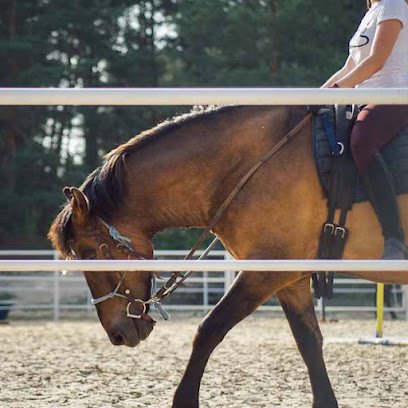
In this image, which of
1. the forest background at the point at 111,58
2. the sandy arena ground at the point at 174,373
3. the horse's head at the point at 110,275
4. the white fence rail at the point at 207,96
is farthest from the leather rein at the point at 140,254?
the forest background at the point at 111,58

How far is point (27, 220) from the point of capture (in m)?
26.6

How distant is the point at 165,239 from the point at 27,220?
4.72 m

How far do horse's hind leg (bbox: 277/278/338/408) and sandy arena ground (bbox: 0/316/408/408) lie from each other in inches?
28.6

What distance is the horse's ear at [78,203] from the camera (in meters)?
4.36

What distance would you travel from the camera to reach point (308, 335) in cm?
484

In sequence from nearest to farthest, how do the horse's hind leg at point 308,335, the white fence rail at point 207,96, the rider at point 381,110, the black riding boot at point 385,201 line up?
the white fence rail at point 207,96
the rider at point 381,110
the black riding boot at point 385,201
the horse's hind leg at point 308,335

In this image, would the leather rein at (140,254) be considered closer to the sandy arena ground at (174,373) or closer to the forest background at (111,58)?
the sandy arena ground at (174,373)

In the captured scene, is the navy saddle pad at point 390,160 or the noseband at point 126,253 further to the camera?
the noseband at point 126,253

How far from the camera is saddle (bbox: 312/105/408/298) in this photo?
4.32 metres

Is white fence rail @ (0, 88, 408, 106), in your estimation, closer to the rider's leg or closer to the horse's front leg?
the rider's leg

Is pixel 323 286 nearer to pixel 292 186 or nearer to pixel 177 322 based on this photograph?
pixel 292 186

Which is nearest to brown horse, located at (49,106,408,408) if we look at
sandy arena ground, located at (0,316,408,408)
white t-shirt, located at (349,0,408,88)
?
white t-shirt, located at (349,0,408,88)

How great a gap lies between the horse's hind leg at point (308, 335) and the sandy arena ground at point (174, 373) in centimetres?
73

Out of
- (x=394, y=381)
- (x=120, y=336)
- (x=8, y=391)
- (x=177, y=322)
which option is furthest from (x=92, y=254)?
(x=177, y=322)
